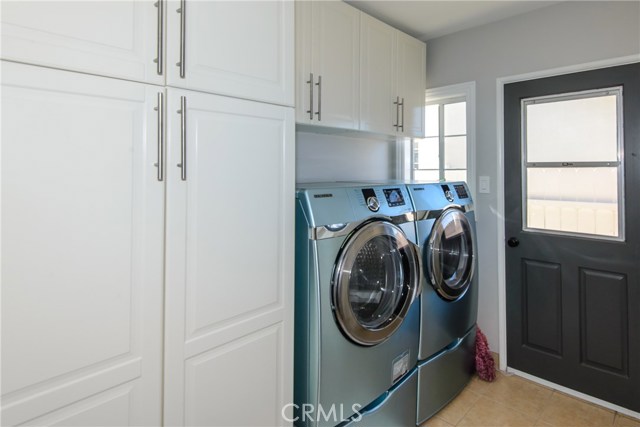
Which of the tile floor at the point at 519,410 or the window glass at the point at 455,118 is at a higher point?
the window glass at the point at 455,118

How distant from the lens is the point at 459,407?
224 cm

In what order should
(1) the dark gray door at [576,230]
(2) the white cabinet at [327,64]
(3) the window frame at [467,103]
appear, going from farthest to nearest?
(3) the window frame at [467,103] < (1) the dark gray door at [576,230] < (2) the white cabinet at [327,64]

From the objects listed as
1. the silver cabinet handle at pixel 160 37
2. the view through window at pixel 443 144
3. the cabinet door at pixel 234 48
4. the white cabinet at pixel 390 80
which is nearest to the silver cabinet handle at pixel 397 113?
the white cabinet at pixel 390 80

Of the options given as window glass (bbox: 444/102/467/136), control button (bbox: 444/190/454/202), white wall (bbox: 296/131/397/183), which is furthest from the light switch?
white wall (bbox: 296/131/397/183)

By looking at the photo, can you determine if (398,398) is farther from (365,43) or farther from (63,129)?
(365,43)

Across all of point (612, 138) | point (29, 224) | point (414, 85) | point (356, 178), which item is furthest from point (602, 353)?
point (29, 224)

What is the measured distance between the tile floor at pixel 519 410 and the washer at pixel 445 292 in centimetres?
7

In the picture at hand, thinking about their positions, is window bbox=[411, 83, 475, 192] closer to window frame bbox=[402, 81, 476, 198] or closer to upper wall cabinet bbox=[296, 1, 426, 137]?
window frame bbox=[402, 81, 476, 198]

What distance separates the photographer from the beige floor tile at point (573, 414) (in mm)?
2094

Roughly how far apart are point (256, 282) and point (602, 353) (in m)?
2.19

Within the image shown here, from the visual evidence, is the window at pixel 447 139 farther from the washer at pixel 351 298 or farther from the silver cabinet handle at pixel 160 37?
the silver cabinet handle at pixel 160 37

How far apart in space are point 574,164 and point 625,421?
4.91 ft

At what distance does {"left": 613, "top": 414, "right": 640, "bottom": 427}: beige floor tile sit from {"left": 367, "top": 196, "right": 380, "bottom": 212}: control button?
6.06ft

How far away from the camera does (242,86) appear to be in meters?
1.32
